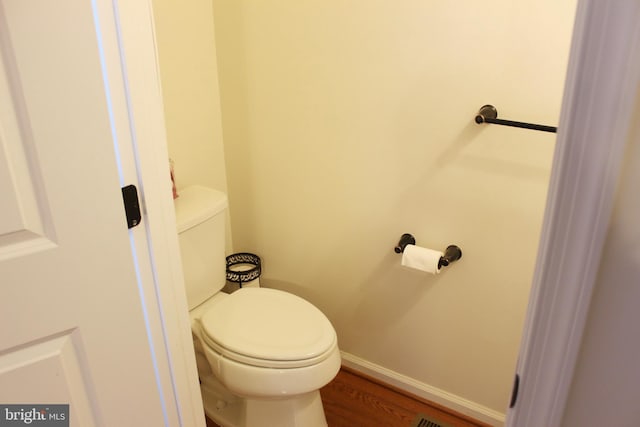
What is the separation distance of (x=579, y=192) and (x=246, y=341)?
120 centimetres

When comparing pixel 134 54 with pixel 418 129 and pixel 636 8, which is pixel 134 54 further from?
pixel 418 129

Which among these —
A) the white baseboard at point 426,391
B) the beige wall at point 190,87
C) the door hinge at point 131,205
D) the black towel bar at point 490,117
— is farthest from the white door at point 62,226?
the white baseboard at point 426,391

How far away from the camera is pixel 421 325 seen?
72.4 inches

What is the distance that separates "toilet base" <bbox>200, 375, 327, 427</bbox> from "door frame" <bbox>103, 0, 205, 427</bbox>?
0.40 m

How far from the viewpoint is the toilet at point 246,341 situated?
4.94 ft

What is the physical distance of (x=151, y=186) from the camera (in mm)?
1052

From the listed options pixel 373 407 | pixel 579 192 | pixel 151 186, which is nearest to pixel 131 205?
pixel 151 186

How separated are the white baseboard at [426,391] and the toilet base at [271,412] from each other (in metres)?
0.36

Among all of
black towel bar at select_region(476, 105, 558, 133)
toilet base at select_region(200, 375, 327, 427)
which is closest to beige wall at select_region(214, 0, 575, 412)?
black towel bar at select_region(476, 105, 558, 133)

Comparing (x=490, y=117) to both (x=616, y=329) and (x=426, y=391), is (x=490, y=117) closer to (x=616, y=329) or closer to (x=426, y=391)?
(x=616, y=329)

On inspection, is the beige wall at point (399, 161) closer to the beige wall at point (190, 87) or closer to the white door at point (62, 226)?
the beige wall at point (190, 87)

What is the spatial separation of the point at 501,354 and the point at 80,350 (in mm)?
1318

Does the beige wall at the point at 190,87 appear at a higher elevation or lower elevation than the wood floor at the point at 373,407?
higher

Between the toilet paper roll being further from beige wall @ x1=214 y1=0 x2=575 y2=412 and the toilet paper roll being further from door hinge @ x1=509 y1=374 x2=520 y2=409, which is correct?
door hinge @ x1=509 y1=374 x2=520 y2=409
